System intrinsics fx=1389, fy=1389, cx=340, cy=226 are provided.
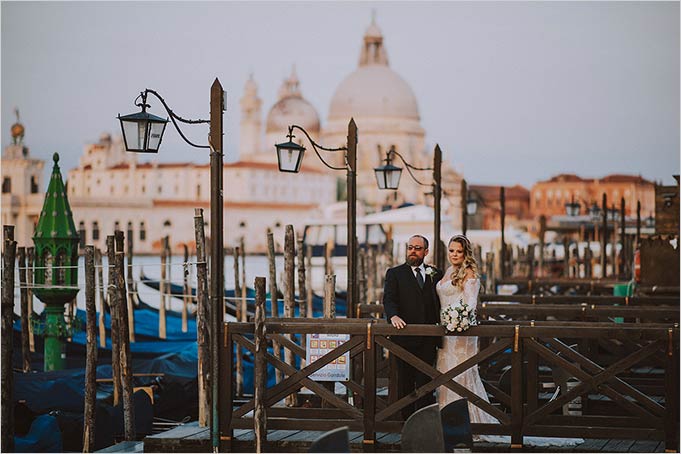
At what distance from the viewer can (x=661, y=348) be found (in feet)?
25.4

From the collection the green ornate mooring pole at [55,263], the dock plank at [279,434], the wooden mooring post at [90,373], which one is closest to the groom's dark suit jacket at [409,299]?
the dock plank at [279,434]

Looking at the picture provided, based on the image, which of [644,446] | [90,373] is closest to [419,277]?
[644,446]

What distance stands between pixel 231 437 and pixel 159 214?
88179mm

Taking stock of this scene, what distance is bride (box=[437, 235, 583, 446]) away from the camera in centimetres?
786

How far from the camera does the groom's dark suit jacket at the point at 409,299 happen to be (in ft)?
26.3

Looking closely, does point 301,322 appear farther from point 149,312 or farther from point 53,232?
point 149,312

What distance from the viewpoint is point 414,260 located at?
8000mm

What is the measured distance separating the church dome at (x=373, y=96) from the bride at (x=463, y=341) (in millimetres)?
95536

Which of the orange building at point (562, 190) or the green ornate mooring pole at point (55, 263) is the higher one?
the orange building at point (562, 190)

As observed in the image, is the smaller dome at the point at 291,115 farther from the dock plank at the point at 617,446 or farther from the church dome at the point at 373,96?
the dock plank at the point at 617,446

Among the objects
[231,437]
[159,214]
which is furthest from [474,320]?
[159,214]

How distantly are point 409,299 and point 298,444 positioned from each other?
3.58 feet

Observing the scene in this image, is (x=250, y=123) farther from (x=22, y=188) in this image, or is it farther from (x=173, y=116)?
(x=173, y=116)

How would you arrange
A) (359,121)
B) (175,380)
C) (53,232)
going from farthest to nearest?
(359,121)
(53,232)
(175,380)
